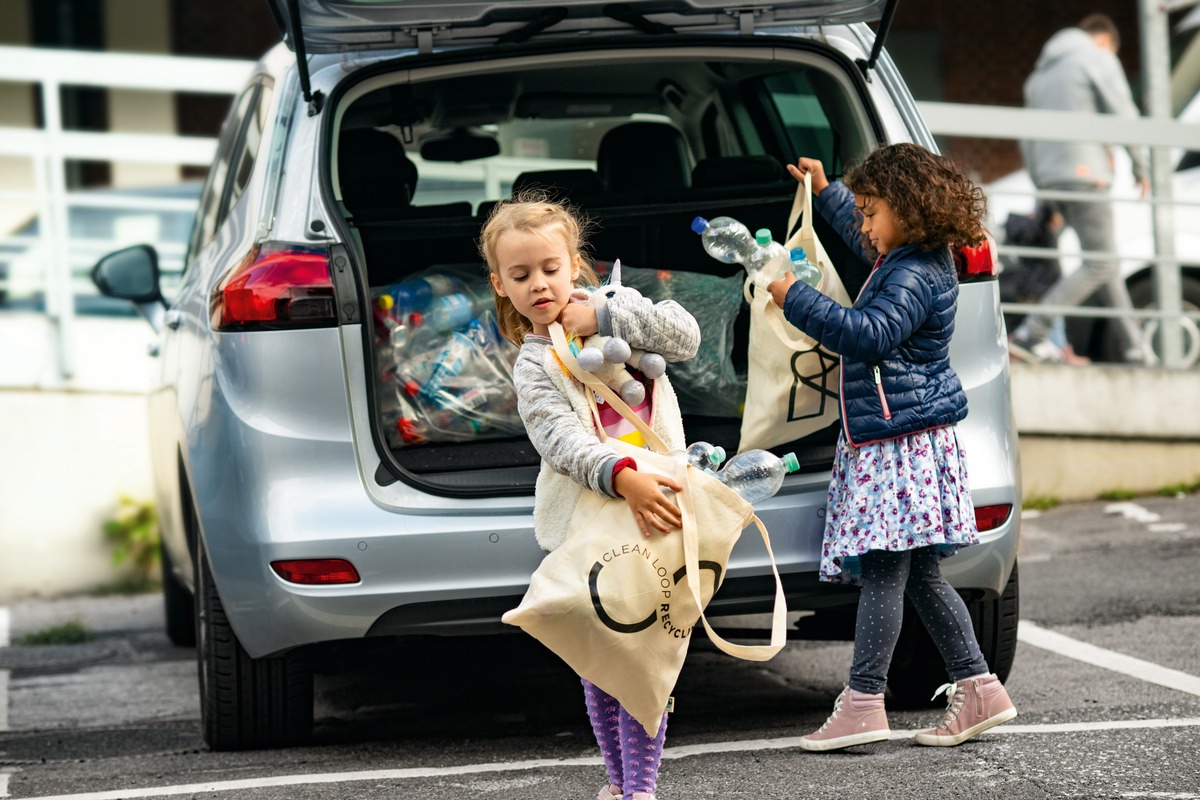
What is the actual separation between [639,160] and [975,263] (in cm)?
133

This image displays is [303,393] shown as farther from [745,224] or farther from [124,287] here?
[124,287]

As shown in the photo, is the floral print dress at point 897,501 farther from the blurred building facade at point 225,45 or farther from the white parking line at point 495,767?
the blurred building facade at point 225,45

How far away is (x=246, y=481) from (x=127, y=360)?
401 centimetres

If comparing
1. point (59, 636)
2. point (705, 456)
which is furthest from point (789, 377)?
point (59, 636)

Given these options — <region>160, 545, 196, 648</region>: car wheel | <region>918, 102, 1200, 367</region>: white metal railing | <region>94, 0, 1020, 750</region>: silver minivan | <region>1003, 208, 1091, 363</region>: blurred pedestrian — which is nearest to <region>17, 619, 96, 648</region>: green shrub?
<region>160, 545, 196, 648</region>: car wheel

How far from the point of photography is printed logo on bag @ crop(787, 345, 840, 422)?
383cm

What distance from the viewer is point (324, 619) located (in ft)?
11.8

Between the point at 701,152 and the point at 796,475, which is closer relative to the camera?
the point at 796,475

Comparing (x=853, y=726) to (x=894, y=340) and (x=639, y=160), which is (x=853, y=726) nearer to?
(x=894, y=340)

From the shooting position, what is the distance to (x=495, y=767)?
12.3 feet

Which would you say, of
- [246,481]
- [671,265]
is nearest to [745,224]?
[671,265]

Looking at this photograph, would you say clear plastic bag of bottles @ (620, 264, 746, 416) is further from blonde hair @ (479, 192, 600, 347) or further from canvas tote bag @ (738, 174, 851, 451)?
blonde hair @ (479, 192, 600, 347)

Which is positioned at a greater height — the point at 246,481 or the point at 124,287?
the point at 124,287

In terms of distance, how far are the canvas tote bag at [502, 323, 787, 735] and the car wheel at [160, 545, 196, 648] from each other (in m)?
3.30
